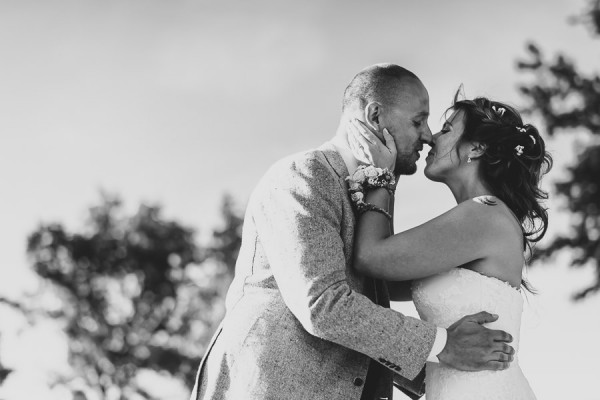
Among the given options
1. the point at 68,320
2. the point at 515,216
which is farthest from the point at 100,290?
the point at 515,216

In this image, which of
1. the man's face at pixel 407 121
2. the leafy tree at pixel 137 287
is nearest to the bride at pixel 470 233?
the man's face at pixel 407 121

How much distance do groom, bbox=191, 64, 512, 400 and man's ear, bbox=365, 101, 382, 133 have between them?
0.27 meters

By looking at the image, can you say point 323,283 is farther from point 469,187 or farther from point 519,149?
point 519,149

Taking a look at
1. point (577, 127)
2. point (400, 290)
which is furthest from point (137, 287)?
point (400, 290)

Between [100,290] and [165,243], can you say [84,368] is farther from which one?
[165,243]

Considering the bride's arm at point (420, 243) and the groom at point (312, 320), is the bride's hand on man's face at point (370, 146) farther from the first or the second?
the bride's arm at point (420, 243)

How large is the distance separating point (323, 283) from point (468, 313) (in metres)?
0.99

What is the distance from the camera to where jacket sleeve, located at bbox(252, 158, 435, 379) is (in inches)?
138

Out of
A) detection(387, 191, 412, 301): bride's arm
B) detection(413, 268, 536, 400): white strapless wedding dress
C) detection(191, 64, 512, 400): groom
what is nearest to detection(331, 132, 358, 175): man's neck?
detection(191, 64, 512, 400): groom

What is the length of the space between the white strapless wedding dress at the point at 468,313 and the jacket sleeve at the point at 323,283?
19.9 inches

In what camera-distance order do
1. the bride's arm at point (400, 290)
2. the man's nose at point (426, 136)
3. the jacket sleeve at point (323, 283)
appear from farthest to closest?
the bride's arm at point (400, 290) → the man's nose at point (426, 136) → the jacket sleeve at point (323, 283)

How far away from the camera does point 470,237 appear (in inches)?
162

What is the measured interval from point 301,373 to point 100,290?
28.8m

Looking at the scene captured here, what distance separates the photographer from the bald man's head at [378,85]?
4266 mm
